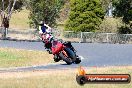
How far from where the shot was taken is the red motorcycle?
10.2 m

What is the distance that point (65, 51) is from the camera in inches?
405

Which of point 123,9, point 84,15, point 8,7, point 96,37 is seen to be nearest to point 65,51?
point 8,7

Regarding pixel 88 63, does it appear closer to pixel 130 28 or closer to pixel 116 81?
pixel 116 81

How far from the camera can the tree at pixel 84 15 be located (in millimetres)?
61041

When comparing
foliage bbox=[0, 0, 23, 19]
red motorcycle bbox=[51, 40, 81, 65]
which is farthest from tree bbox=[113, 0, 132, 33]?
red motorcycle bbox=[51, 40, 81, 65]

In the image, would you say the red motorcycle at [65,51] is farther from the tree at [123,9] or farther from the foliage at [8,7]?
the tree at [123,9]

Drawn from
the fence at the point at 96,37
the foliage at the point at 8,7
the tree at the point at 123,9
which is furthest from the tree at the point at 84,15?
the foliage at the point at 8,7

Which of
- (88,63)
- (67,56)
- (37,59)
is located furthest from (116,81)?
(88,63)

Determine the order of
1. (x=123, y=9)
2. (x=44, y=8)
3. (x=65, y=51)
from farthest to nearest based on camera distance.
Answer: (x=123, y=9) → (x=44, y=8) → (x=65, y=51)

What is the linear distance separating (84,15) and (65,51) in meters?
53.4

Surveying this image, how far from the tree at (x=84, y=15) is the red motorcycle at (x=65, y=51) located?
162 feet

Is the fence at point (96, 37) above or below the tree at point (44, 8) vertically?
below

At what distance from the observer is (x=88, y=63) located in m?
34.1

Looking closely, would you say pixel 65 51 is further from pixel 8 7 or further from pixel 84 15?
pixel 84 15
